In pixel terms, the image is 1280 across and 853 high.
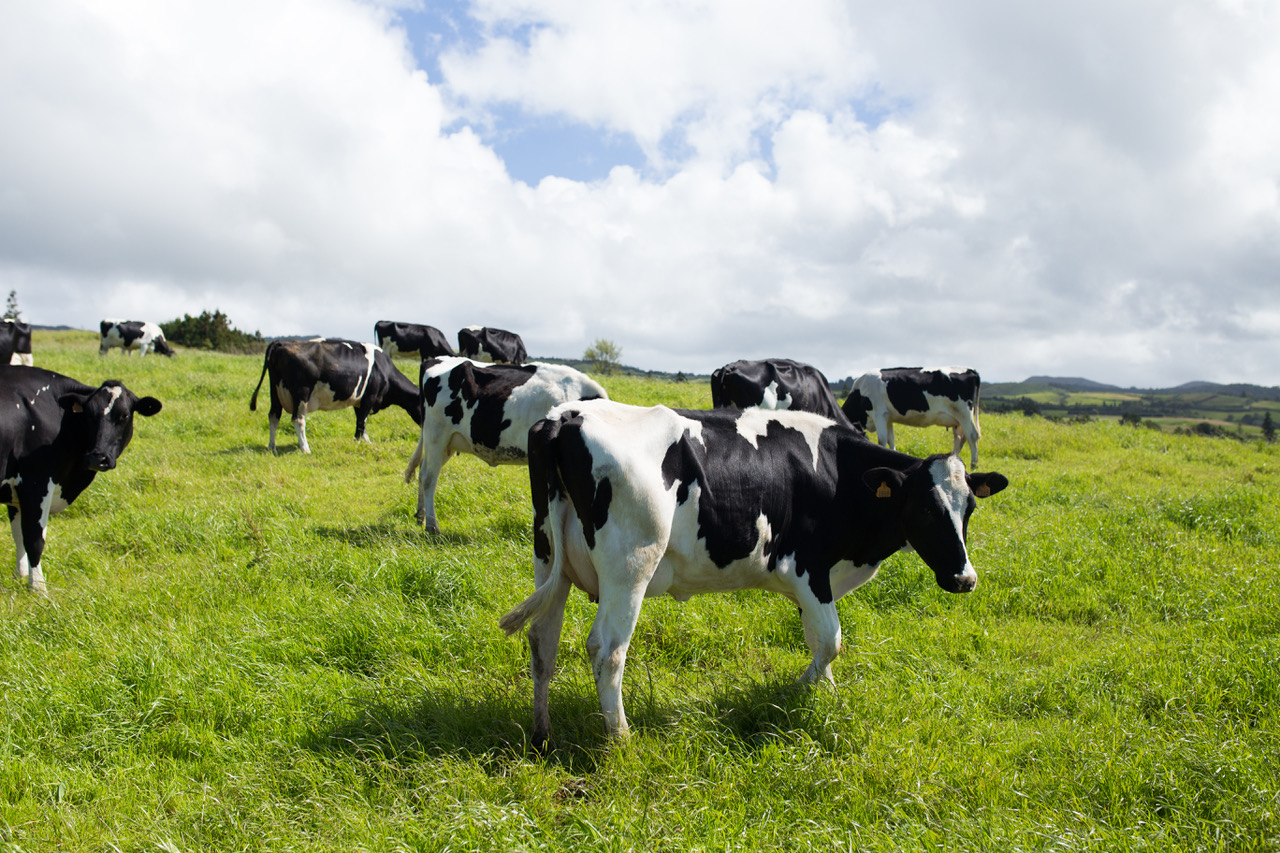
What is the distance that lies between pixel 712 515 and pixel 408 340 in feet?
87.0

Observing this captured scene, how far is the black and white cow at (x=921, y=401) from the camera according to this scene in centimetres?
1577

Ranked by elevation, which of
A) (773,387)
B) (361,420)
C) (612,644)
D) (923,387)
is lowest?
(612,644)

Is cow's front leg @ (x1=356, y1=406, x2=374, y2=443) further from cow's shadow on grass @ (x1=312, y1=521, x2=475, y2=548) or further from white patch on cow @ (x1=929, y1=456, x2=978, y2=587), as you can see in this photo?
white patch on cow @ (x1=929, y1=456, x2=978, y2=587)

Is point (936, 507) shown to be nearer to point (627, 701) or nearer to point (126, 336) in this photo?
point (627, 701)

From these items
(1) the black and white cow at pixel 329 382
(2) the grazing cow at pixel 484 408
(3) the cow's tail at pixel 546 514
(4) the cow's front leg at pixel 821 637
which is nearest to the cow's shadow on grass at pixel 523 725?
(4) the cow's front leg at pixel 821 637

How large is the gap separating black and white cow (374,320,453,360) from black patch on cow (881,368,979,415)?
18034 mm

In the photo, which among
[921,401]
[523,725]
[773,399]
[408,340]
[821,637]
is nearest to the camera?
[523,725]

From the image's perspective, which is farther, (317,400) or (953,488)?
(317,400)

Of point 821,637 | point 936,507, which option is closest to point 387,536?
point 821,637

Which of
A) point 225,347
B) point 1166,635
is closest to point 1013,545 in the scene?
point 1166,635

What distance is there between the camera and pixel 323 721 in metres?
4.66

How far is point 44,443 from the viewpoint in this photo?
7660mm

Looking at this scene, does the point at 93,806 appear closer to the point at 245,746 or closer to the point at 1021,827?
the point at 245,746

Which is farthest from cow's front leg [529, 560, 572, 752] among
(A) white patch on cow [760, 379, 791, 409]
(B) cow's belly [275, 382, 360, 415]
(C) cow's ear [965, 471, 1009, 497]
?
(B) cow's belly [275, 382, 360, 415]
